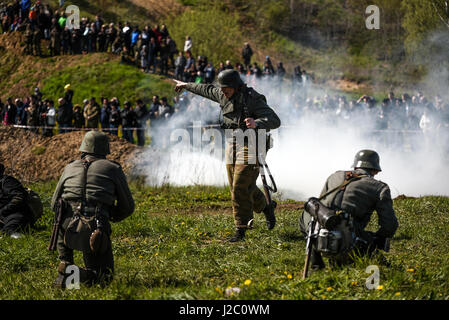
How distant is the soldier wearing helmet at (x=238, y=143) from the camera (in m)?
8.35

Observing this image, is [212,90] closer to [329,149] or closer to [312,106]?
[329,149]

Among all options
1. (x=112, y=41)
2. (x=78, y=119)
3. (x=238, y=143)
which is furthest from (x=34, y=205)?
(x=112, y=41)

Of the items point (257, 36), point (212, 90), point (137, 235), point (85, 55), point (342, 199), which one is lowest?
point (137, 235)

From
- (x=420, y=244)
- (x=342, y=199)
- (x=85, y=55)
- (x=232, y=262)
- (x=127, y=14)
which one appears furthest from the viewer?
(x=127, y=14)

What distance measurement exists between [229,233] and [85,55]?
2587 centimetres

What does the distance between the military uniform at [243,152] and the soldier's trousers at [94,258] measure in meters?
2.60

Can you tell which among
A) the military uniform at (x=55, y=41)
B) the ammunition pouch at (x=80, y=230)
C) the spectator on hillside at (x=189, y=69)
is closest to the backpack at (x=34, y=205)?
the ammunition pouch at (x=80, y=230)

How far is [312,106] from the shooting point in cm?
2291

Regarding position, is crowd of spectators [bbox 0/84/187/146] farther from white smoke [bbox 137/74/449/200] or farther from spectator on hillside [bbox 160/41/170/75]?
spectator on hillside [bbox 160/41/170/75]

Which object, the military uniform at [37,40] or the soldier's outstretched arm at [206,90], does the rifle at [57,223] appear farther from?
the military uniform at [37,40]

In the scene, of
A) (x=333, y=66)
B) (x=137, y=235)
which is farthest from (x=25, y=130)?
(x=333, y=66)

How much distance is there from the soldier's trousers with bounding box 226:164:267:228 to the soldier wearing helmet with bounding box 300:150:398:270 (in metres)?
2.19

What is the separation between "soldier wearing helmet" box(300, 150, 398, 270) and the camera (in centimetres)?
603

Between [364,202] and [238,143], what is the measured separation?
9.04ft
